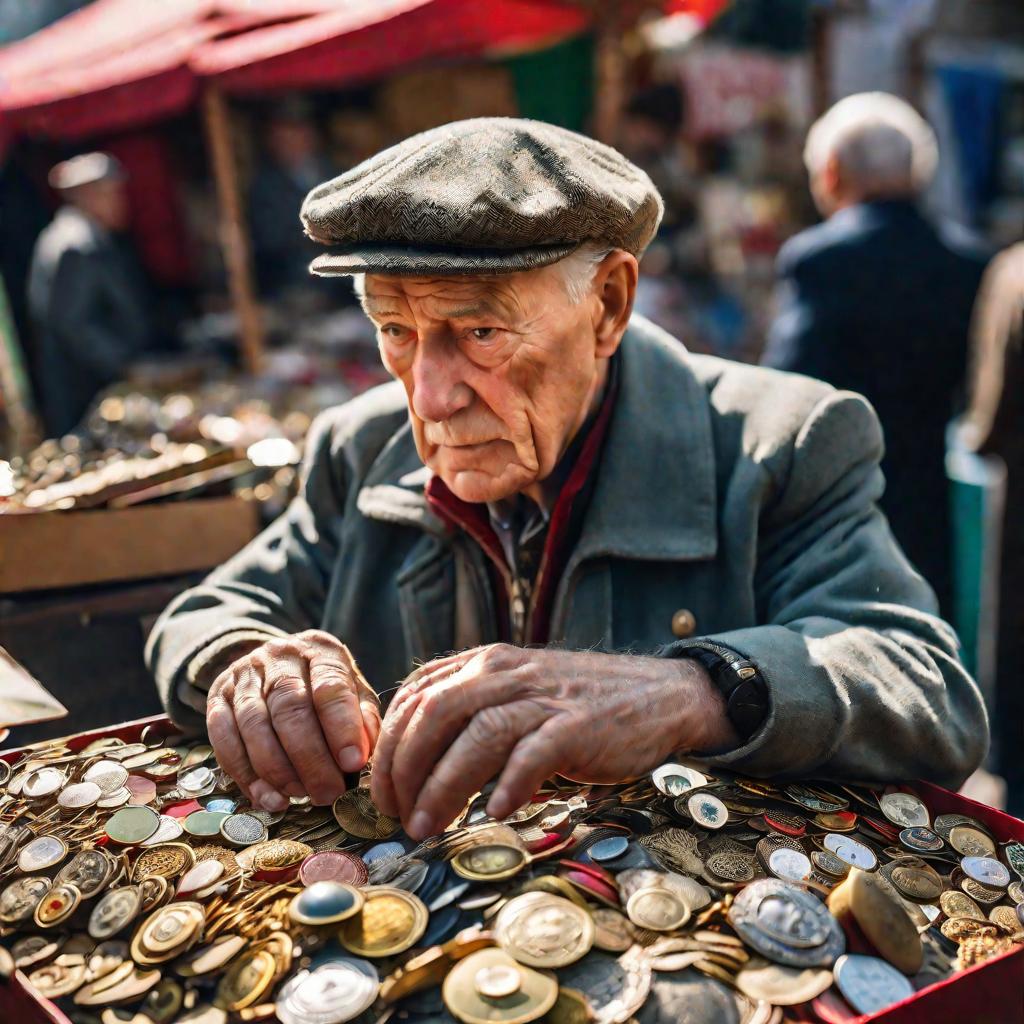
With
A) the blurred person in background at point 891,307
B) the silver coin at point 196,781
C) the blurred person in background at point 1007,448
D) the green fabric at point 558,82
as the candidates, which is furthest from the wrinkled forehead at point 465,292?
the green fabric at point 558,82

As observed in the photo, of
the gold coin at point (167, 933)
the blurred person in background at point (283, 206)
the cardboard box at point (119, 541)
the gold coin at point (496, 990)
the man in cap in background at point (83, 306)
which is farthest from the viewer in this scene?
the blurred person in background at point (283, 206)

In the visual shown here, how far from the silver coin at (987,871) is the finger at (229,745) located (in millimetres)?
882

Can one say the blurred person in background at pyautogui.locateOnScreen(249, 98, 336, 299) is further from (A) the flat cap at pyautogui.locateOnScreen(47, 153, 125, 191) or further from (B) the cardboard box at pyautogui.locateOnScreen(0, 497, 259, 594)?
(B) the cardboard box at pyautogui.locateOnScreen(0, 497, 259, 594)

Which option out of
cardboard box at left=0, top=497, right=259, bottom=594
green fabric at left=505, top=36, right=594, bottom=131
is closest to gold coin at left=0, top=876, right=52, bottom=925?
cardboard box at left=0, top=497, right=259, bottom=594

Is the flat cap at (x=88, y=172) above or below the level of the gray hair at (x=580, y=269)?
below

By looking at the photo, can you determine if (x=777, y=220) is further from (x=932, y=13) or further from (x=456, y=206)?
(x=456, y=206)

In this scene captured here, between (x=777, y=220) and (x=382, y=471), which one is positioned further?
(x=777, y=220)

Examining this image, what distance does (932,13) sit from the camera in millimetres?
8938

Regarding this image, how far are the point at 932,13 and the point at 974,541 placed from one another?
22.3ft

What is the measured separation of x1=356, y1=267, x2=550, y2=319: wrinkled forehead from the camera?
1.53 meters

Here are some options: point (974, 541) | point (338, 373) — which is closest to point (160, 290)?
point (338, 373)

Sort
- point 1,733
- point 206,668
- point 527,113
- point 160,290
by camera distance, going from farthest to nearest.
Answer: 1. point 160,290
2. point 527,113
3. point 206,668
4. point 1,733

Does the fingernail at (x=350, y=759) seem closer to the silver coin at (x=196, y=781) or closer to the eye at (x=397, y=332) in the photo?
the silver coin at (x=196, y=781)

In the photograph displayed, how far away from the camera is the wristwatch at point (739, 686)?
53.3 inches
